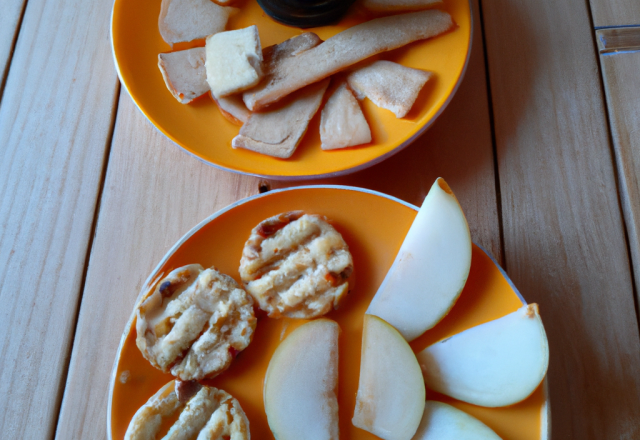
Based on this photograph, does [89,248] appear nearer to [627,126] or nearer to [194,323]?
[194,323]

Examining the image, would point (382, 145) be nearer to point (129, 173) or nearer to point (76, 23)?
point (129, 173)

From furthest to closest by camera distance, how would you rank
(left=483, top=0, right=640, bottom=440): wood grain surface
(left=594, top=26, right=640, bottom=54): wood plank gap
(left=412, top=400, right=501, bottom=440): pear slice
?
(left=594, top=26, right=640, bottom=54): wood plank gap
(left=483, top=0, right=640, bottom=440): wood grain surface
(left=412, top=400, right=501, bottom=440): pear slice

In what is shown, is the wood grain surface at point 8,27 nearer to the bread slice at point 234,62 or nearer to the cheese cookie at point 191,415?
the bread slice at point 234,62

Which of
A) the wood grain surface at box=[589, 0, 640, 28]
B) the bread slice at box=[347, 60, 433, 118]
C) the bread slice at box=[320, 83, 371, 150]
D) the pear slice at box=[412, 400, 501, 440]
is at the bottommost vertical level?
the pear slice at box=[412, 400, 501, 440]

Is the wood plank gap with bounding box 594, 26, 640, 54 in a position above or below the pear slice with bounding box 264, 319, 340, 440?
above

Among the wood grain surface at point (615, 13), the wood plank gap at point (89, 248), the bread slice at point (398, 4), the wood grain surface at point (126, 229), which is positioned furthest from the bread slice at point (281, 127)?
the wood grain surface at point (615, 13)

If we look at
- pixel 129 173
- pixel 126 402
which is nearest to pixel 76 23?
pixel 129 173

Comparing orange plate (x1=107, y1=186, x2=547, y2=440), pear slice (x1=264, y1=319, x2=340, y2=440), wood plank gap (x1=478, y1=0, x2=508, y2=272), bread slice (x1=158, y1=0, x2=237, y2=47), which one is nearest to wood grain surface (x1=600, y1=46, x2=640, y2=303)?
wood plank gap (x1=478, y1=0, x2=508, y2=272)

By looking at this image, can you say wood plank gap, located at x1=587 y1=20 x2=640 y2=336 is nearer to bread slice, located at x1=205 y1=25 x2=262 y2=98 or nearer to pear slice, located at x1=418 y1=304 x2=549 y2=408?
pear slice, located at x1=418 y1=304 x2=549 y2=408
